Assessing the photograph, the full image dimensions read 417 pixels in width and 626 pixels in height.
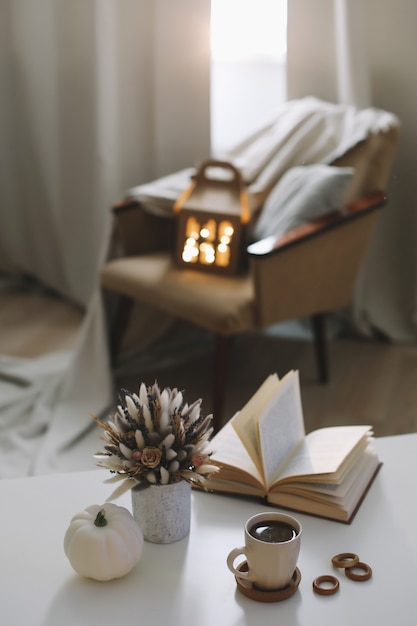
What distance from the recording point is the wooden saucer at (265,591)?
99 centimetres

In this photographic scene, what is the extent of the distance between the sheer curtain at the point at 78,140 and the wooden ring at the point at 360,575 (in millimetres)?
1320

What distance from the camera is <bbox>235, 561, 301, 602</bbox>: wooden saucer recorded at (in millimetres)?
994

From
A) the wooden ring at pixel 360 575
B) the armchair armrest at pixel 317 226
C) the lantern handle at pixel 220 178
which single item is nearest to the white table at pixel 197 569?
the wooden ring at pixel 360 575

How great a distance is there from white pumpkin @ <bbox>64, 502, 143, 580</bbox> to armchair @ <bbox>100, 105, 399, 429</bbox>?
45.7 inches

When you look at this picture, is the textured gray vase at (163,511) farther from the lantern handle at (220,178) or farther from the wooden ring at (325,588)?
the lantern handle at (220,178)

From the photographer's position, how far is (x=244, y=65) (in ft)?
9.80

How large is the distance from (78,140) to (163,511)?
2377mm

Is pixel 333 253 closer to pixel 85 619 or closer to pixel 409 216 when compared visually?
pixel 409 216

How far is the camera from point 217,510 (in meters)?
1.20

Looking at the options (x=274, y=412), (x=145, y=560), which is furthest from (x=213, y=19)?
(x=145, y=560)

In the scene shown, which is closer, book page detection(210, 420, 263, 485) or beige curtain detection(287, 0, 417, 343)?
book page detection(210, 420, 263, 485)

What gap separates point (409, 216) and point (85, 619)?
2.23 metres

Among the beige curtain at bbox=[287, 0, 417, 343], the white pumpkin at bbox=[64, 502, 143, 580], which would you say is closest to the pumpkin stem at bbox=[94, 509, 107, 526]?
the white pumpkin at bbox=[64, 502, 143, 580]

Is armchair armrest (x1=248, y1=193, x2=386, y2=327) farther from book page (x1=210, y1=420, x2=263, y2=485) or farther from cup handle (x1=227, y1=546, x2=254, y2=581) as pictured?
cup handle (x1=227, y1=546, x2=254, y2=581)
